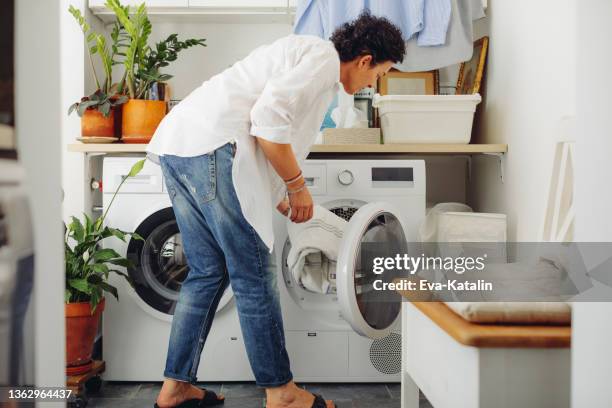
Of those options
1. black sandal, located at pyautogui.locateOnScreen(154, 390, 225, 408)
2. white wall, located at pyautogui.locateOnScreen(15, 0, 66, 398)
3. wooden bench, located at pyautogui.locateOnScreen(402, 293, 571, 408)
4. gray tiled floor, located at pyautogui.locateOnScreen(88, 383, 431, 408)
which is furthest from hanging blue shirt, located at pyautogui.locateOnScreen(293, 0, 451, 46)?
white wall, located at pyautogui.locateOnScreen(15, 0, 66, 398)

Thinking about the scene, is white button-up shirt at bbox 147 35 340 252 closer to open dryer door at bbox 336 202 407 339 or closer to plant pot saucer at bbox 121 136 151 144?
open dryer door at bbox 336 202 407 339

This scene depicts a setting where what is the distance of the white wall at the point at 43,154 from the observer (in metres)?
0.53

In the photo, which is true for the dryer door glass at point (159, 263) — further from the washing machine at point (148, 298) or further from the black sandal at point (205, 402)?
the black sandal at point (205, 402)

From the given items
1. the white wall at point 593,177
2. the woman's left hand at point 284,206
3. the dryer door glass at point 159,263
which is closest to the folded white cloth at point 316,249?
the woman's left hand at point 284,206

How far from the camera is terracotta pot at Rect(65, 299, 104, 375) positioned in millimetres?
1965

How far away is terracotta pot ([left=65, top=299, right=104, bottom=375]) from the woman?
1.25ft

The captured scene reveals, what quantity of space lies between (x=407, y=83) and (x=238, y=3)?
0.86 meters

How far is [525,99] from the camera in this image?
210 cm

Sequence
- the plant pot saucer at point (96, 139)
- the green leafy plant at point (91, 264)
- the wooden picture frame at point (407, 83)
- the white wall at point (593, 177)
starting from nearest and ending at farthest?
the white wall at point (593, 177)
the green leafy plant at point (91, 264)
the plant pot saucer at point (96, 139)
the wooden picture frame at point (407, 83)

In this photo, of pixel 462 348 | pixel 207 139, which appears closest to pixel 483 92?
pixel 207 139

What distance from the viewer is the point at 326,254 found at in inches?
75.4

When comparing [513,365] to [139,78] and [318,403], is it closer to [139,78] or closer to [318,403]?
[318,403]

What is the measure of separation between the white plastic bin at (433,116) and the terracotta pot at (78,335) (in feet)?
4.40

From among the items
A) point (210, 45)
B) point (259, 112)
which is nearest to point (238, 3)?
point (210, 45)
